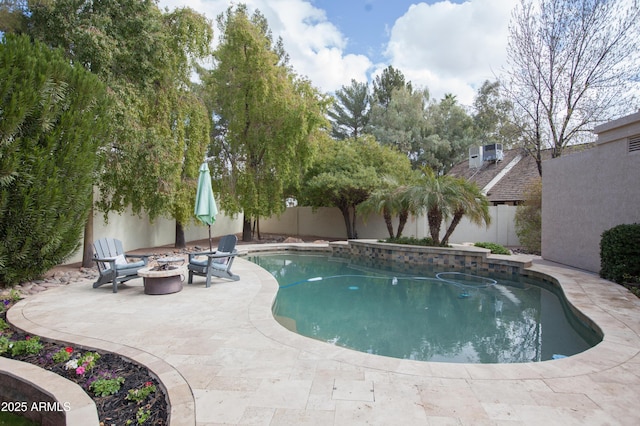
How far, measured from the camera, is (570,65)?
44.1 feet

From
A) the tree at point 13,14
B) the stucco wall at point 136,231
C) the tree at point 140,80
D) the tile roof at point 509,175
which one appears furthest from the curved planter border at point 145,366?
the tile roof at point 509,175

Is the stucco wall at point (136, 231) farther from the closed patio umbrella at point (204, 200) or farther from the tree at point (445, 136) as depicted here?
the tree at point (445, 136)

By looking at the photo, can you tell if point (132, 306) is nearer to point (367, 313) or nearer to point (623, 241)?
point (367, 313)

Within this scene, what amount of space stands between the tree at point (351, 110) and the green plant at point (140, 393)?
31.3m

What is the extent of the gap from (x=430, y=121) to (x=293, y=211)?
14.0 metres

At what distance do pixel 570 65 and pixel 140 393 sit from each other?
53.8 ft

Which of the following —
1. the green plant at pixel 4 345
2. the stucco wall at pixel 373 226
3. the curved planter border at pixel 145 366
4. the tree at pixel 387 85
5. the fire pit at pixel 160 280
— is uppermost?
the tree at pixel 387 85

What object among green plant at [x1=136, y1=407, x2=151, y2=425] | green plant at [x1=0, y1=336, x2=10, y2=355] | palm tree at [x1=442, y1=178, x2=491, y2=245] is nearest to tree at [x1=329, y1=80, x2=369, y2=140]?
palm tree at [x1=442, y1=178, x2=491, y2=245]

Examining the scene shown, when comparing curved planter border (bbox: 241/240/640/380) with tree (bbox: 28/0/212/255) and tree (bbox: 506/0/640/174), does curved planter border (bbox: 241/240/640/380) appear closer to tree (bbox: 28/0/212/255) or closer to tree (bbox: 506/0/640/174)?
tree (bbox: 28/0/212/255)

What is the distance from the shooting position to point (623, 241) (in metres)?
7.04

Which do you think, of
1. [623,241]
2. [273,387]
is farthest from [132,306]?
[623,241]

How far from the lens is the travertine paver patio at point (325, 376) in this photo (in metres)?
2.74

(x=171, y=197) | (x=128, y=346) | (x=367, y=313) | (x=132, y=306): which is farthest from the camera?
(x=171, y=197)

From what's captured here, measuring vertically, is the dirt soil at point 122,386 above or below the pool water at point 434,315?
above
